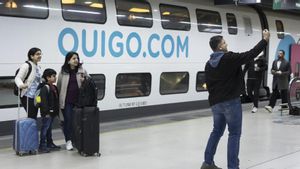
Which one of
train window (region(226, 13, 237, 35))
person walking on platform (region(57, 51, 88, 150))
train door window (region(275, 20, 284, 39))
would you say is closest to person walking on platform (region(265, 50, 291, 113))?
train window (region(226, 13, 237, 35))

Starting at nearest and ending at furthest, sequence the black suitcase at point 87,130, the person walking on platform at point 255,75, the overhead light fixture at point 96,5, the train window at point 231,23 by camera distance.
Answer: the black suitcase at point 87,130 → the overhead light fixture at point 96,5 → the person walking on platform at point 255,75 → the train window at point 231,23

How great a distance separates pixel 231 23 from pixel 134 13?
171 inches

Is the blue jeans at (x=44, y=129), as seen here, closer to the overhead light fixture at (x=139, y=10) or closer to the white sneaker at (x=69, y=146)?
the white sneaker at (x=69, y=146)

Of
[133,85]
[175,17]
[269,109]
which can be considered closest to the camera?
[133,85]

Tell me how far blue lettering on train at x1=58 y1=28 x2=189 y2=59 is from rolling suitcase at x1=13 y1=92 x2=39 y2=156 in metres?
2.16

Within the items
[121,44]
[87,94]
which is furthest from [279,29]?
[87,94]

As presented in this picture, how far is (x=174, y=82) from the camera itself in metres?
11.9

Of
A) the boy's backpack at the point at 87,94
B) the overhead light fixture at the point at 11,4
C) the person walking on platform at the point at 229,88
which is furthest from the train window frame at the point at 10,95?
the person walking on platform at the point at 229,88

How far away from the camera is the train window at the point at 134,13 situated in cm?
1039

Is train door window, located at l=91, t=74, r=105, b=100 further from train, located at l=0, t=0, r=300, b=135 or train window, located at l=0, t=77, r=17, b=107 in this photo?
train window, located at l=0, t=77, r=17, b=107

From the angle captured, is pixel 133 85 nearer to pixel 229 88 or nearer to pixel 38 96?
pixel 38 96

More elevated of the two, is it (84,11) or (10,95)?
(84,11)

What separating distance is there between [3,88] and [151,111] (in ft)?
13.4

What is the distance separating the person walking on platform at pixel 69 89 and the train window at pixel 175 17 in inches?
166
